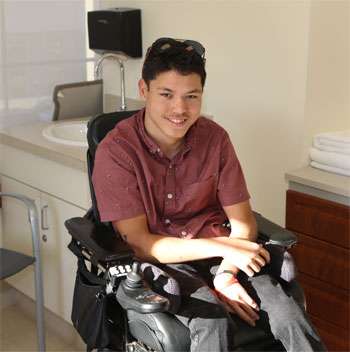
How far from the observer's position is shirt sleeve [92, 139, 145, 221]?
A: 1.87 metres

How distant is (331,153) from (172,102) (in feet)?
2.92

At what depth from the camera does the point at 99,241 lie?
1.80 metres

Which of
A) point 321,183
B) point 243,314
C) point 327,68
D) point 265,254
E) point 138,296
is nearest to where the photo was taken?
point 138,296

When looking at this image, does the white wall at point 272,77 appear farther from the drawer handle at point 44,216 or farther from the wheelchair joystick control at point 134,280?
the wheelchair joystick control at point 134,280

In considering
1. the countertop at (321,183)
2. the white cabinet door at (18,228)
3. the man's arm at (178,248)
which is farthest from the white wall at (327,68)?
the white cabinet door at (18,228)

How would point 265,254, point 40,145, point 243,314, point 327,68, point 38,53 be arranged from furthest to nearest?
point 38,53, point 40,145, point 327,68, point 265,254, point 243,314

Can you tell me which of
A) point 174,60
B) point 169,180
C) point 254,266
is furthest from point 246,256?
point 174,60

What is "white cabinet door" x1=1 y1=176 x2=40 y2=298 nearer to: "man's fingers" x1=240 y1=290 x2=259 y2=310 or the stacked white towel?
the stacked white towel

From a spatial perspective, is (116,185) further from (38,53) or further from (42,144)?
(38,53)

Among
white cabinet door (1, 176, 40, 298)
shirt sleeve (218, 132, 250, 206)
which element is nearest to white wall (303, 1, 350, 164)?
shirt sleeve (218, 132, 250, 206)

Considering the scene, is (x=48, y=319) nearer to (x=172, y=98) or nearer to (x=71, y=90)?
(x=71, y=90)

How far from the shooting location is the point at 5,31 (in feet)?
10.2

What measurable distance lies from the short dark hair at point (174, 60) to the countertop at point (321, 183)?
0.78 metres

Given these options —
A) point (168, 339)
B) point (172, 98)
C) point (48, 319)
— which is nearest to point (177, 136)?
point (172, 98)
